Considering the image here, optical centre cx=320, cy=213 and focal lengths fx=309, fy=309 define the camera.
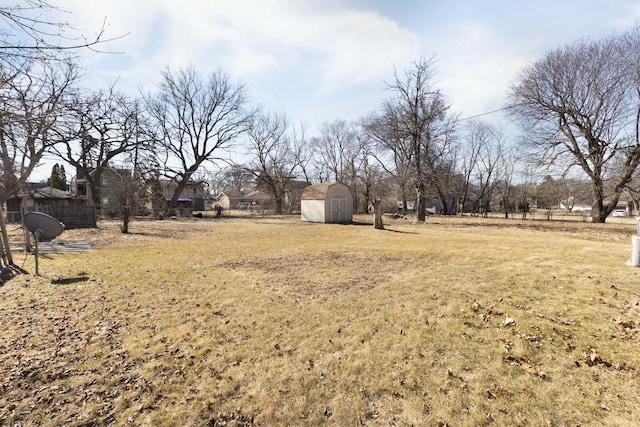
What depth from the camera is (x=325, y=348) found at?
376cm

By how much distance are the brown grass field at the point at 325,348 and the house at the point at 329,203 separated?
16.0m

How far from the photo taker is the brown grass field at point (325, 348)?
106 inches

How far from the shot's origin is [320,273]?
7.38m

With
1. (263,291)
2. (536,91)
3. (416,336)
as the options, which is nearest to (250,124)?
(536,91)

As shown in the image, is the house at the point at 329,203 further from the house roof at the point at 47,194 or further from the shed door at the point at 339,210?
the house roof at the point at 47,194

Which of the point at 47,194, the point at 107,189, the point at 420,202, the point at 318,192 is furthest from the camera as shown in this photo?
the point at 107,189

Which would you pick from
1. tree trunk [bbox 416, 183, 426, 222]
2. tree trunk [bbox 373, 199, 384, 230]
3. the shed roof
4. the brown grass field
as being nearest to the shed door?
the shed roof

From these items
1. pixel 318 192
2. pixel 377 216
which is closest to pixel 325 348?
pixel 377 216

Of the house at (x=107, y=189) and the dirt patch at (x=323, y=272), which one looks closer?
the dirt patch at (x=323, y=272)

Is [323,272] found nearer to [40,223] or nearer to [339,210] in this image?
[40,223]

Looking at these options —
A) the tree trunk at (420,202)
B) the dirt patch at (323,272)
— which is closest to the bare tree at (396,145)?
the tree trunk at (420,202)

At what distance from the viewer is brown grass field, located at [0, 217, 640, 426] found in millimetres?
2693

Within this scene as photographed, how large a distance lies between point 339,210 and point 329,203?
1.03 meters

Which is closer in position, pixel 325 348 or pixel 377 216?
pixel 325 348
